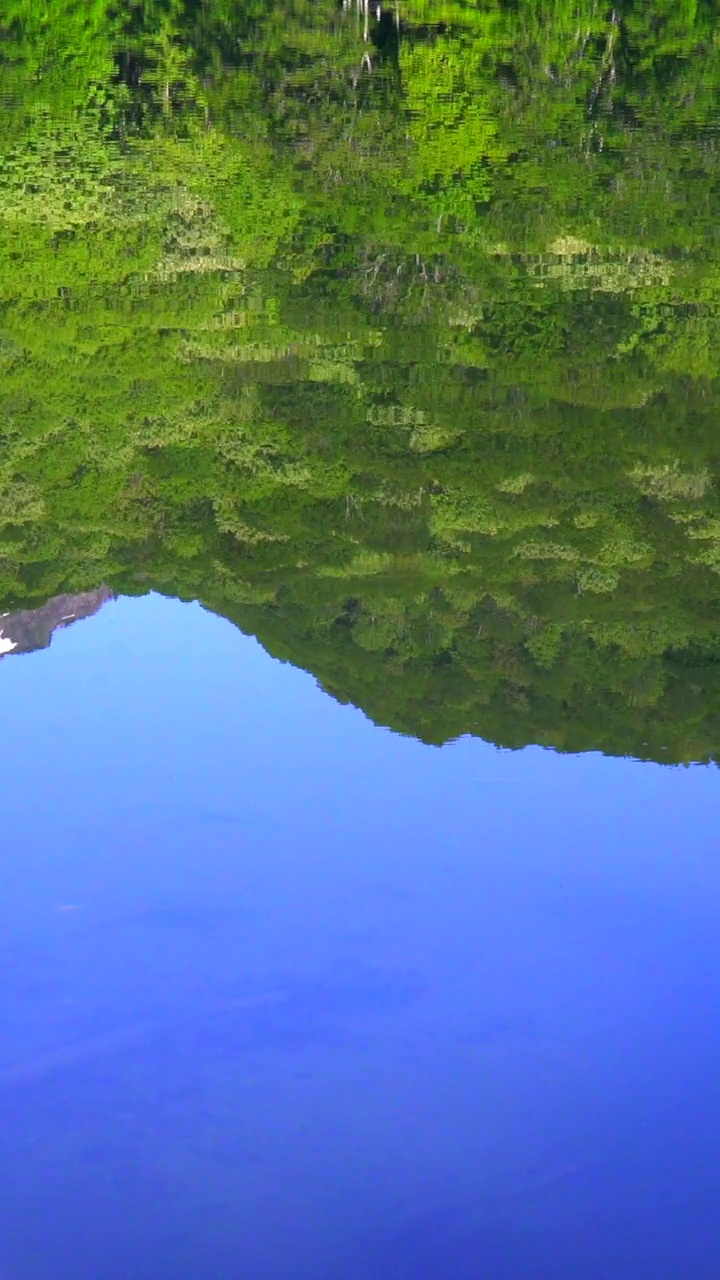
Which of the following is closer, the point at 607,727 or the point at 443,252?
the point at 607,727

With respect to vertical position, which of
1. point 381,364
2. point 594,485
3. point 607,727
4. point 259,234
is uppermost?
point 259,234

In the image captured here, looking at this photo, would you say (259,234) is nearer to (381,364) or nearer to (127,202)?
(127,202)

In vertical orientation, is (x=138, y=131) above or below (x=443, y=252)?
above

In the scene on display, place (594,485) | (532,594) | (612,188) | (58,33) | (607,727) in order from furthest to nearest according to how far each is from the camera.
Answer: (58,33), (612,188), (594,485), (532,594), (607,727)

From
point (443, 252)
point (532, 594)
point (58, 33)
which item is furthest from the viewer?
point (58, 33)

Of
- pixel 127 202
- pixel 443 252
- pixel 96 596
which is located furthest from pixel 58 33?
pixel 96 596

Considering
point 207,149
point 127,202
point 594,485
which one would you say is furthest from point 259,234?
point 594,485
